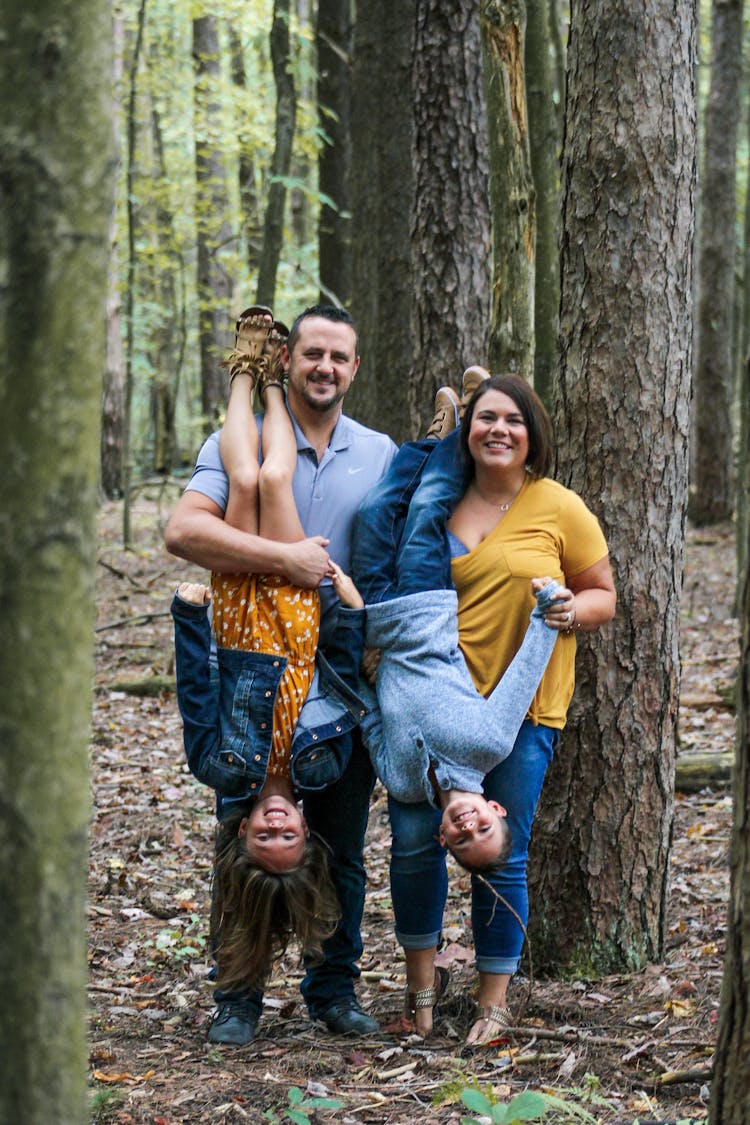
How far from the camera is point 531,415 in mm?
3783

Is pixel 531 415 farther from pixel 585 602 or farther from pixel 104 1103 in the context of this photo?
pixel 104 1103

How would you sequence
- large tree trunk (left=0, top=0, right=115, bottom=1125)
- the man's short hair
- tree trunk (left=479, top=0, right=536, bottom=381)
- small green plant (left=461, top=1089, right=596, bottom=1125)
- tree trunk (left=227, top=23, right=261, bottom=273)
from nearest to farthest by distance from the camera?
large tree trunk (left=0, top=0, right=115, bottom=1125), small green plant (left=461, top=1089, right=596, bottom=1125), the man's short hair, tree trunk (left=479, top=0, right=536, bottom=381), tree trunk (left=227, top=23, right=261, bottom=273)

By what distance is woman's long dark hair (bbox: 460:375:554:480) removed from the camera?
12.4 ft

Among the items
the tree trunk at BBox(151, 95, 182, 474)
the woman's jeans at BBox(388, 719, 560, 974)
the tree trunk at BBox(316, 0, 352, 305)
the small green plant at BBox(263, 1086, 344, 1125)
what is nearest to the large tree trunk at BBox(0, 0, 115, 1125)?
the small green plant at BBox(263, 1086, 344, 1125)

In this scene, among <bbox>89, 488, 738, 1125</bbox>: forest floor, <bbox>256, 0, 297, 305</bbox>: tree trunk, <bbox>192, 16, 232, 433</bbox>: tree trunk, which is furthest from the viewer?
<bbox>192, 16, 232, 433</bbox>: tree trunk

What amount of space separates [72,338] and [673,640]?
3.11 meters

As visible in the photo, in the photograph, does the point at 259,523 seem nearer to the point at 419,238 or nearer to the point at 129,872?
the point at 129,872

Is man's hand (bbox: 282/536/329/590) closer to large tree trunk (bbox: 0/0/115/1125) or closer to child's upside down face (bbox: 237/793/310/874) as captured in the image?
child's upside down face (bbox: 237/793/310/874)

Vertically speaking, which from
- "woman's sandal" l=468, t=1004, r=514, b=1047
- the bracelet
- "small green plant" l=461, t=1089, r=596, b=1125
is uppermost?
the bracelet

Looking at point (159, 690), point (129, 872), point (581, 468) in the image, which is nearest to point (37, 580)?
point (581, 468)

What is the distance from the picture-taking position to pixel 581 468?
14.1 feet

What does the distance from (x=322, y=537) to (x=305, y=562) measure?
183mm

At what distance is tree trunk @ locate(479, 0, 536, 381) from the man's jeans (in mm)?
1011

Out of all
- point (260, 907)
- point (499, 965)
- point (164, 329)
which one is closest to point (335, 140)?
point (260, 907)
